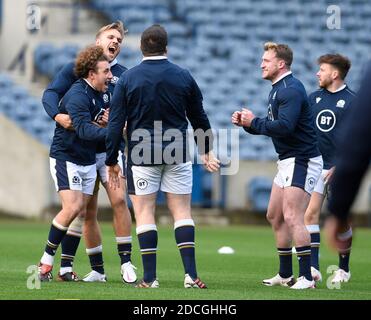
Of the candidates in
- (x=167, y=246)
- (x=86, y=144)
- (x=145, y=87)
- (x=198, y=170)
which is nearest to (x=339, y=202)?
(x=145, y=87)

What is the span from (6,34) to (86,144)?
16.8 meters

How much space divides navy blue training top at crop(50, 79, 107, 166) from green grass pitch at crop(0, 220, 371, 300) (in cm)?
118

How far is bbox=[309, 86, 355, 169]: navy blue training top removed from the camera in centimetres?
1114

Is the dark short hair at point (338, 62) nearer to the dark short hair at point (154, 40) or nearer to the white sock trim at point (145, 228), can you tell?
the dark short hair at point (154, 40)

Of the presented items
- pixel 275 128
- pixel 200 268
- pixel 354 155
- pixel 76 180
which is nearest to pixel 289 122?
pixel 275 128

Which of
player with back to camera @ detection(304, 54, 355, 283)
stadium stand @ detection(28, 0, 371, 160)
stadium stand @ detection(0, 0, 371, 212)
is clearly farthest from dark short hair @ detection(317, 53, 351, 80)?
stadium stand @ detection(28, 0, 371, 160)

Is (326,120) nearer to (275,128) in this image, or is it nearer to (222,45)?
(275,128)

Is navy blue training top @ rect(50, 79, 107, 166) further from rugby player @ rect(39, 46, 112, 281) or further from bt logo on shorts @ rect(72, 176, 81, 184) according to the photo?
bt logo on shorts @ rect(72, 176, 81, 184)

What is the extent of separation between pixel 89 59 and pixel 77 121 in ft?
2.07

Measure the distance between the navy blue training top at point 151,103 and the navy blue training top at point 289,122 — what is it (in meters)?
0.76

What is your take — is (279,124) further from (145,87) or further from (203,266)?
(203,266)

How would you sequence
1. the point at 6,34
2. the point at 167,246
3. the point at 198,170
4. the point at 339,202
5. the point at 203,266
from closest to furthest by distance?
the point at 339,202, the point at 203,266, the point at 167,246, the point at 198,170, the point at 6,34

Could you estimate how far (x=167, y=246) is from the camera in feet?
51.0

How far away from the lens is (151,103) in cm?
907
